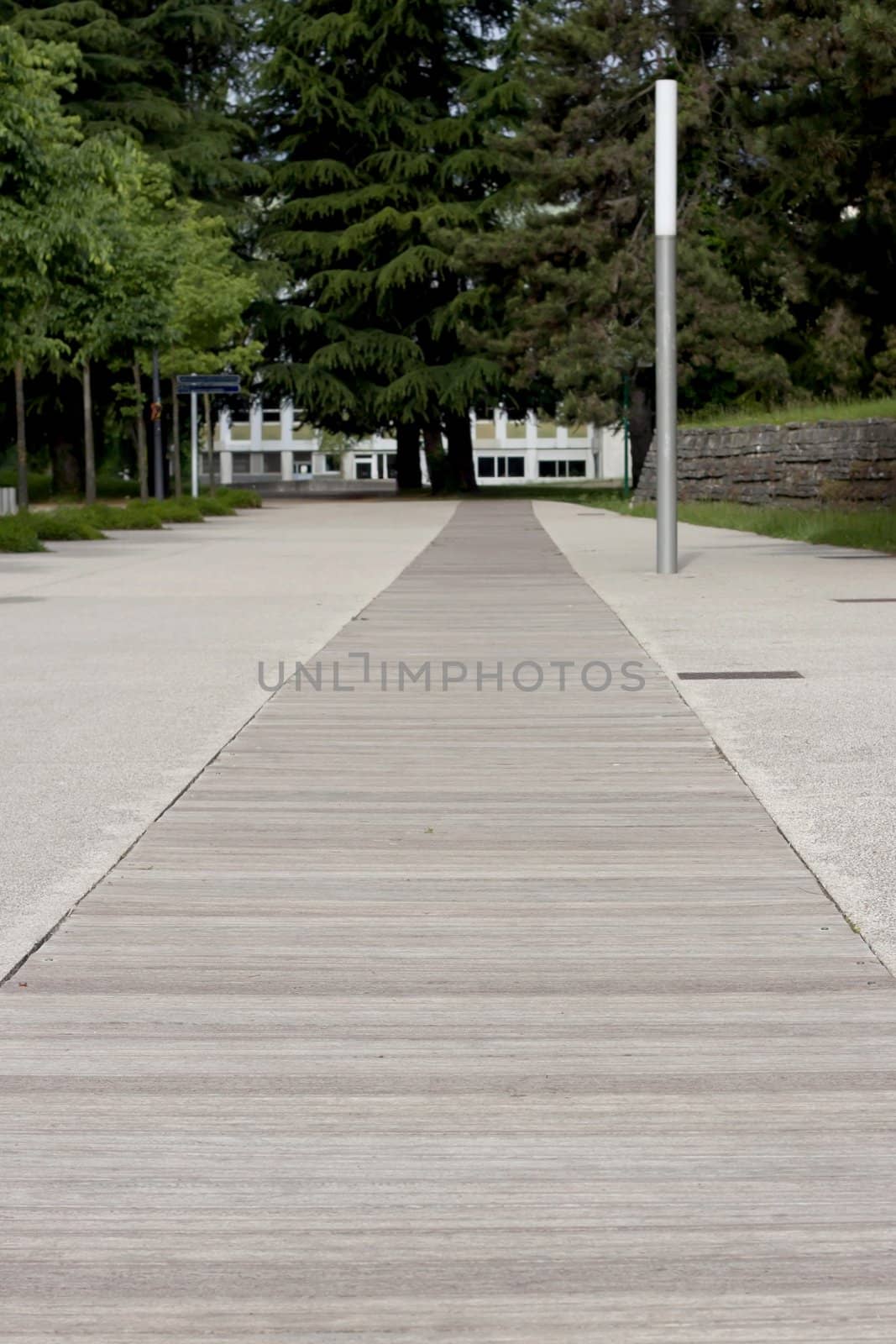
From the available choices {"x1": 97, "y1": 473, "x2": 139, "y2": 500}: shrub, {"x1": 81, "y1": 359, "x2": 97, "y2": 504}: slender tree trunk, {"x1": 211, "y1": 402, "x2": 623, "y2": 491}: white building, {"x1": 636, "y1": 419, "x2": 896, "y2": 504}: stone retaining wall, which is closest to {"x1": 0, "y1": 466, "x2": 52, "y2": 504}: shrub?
{"x1": 97, "y1": 473, "x2": 139, "y2": 500}: shrub

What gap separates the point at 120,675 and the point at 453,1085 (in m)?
8.06

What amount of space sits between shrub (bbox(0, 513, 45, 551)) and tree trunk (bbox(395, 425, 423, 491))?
144 feet

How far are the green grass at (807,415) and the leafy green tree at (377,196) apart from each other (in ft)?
63.2

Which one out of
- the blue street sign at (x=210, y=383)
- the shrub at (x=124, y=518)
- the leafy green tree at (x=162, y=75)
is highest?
the leafy green tree at (x=162, y=75)

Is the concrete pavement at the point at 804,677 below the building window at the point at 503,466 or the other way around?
the other way around

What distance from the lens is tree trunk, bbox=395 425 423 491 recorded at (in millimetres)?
73250

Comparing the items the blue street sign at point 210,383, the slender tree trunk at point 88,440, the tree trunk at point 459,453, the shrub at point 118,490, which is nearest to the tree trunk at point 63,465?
the shrub at point 118,490

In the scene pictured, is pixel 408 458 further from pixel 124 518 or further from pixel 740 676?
pixel 740 676

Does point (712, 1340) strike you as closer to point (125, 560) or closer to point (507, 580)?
point (507, 580)

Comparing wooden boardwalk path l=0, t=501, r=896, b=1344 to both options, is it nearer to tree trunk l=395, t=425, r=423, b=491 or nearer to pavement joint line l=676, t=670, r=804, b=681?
pavement joint line l=676, t=670, r=804, b=681

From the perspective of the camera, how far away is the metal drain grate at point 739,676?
1138cm

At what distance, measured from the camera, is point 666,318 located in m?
19.5

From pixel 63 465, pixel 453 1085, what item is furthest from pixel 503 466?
pixel 453 1085

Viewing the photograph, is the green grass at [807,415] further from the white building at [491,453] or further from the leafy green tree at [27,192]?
the white building at [491,453]
